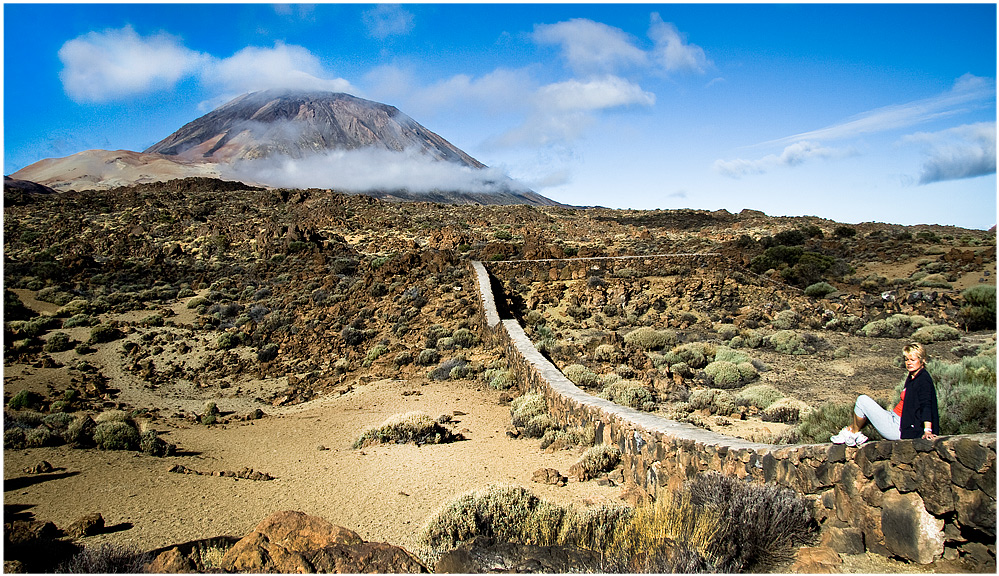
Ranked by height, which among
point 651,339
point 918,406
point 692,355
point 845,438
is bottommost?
point 692,355

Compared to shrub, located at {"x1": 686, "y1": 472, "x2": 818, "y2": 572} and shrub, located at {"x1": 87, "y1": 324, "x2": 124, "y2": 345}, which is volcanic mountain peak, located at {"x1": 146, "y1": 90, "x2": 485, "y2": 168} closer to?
shrub, located at {"x1": 87, "y1": 324, "x2": 124, "y2": 345}

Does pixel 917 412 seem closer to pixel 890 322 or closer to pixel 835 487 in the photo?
pixel 835 487

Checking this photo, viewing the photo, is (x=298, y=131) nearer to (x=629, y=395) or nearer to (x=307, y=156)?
(x=307, y=156)

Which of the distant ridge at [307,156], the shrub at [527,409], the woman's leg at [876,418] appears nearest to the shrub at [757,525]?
the woman's leg at [876,418]

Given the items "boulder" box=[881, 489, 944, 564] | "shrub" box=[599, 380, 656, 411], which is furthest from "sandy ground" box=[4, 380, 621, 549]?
"boulder" box=[881, 489, 944, 564]

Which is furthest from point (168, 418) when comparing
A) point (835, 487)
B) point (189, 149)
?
point (189, 149)

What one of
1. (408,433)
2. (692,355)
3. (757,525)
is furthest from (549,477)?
(692,355)
